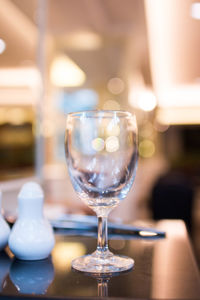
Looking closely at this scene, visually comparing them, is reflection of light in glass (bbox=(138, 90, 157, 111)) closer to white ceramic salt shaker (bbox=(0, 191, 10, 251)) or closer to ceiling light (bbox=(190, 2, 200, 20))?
ceiling light (bbox=(190, 2, 200, 20))

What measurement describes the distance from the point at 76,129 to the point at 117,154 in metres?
0.06

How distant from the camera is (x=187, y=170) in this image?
9492 mm

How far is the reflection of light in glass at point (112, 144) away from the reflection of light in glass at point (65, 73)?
4.52 m

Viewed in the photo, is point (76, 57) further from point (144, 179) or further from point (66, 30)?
point (144, 179)

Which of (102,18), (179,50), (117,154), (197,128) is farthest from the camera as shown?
(197,128)

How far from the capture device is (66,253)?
1.82 feet

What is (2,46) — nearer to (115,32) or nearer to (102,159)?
(102,159)

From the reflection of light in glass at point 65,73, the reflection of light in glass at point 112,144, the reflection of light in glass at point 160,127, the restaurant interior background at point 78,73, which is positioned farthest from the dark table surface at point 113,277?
the reflection of light in glass at point 160,127

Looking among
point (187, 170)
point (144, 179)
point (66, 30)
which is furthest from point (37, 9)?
point (187, 170)

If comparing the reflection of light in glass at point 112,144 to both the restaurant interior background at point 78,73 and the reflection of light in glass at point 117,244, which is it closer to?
the reflection of light in glass at point 117,244

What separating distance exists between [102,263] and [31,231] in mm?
108

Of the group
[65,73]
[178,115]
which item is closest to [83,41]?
[65,73]

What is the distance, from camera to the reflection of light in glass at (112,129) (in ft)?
1.58

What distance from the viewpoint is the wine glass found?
0.48 meters
